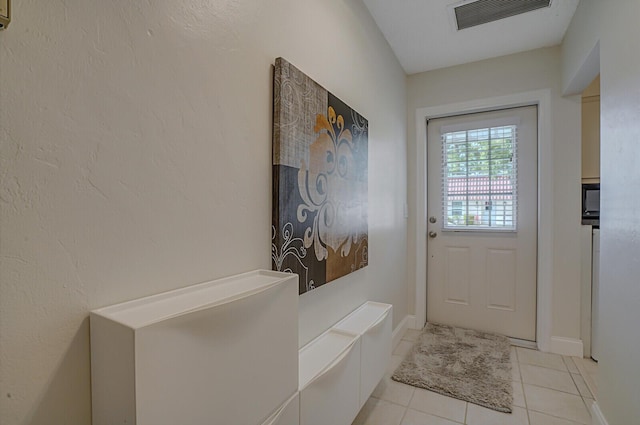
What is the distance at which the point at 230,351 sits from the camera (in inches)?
29.4

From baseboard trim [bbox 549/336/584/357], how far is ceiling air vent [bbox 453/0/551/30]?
2451 millimetres

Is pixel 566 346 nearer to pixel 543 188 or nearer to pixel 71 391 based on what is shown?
pixel 543 188

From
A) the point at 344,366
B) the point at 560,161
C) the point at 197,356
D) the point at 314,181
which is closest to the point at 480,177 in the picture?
the point at 560,161

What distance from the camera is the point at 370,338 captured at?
1.62 metres

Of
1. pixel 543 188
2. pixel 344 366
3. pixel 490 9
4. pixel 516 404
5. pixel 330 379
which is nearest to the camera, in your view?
pixel 330 379

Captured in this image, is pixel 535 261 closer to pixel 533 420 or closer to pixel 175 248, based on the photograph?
pixel 533 420

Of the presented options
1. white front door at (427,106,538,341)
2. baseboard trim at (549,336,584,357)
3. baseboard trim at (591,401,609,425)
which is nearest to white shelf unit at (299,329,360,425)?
baseboard trim at (591,401,609,425)

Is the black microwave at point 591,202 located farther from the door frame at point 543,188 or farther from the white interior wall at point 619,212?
the white interior wall at point 619,212

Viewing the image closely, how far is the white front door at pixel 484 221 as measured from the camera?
8.74 ft

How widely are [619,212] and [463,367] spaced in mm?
1395

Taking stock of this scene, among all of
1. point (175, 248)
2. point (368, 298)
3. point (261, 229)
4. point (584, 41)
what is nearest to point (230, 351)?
point (175, 248)

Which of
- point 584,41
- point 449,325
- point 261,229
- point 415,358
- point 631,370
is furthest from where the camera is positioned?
point 449,325

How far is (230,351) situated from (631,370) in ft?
5.25

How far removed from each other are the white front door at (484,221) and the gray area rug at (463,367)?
0.27 m
